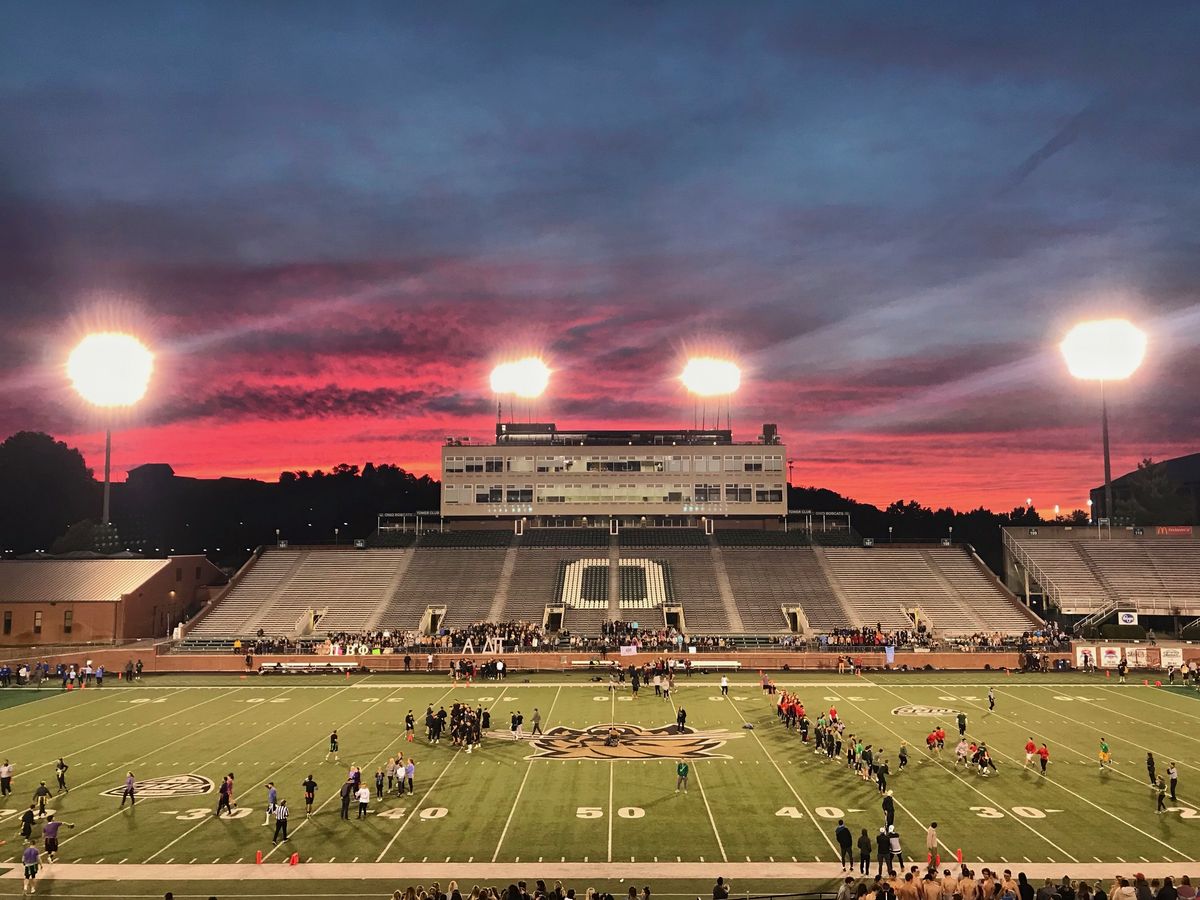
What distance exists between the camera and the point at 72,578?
60094mm

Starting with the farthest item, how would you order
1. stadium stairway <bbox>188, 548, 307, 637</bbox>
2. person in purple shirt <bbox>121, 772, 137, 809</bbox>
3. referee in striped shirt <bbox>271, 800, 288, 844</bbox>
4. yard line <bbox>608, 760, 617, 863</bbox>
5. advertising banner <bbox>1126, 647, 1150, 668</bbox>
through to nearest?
stadium stairway <bbox>188, 548, 307, 637</bbox> < advertising banner <bbox>1126, 647, 1150, 668</bbox> < person in purple shirt <bbox>121, 772, 137, 809</bbox> < referee in striped shirt <bbox>271, 800, 288, 844</bbox> < yard line <bbox>608, 760, 617, 863</bbox>

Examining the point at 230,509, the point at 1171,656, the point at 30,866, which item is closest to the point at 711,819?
the point at 30,866

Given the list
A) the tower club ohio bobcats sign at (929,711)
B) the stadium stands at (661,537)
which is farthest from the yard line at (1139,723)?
the stadium stands at (661,537)

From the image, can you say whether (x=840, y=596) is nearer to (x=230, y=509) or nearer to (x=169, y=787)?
(x=169, y=787)

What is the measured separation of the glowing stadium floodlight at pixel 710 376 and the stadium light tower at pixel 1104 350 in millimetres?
23752

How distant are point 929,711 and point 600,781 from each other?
16957mm

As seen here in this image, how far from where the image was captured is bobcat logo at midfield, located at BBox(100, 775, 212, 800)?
82.7 ft

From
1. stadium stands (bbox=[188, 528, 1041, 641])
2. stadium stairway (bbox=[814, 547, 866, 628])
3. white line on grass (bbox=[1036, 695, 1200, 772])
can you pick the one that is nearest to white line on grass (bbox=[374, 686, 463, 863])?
white line on grass (bbox=[1036, 695, 1200, 772])

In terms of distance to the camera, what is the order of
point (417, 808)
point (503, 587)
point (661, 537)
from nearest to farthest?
point (417, 808)
point (503, 587)
point (661, 537)

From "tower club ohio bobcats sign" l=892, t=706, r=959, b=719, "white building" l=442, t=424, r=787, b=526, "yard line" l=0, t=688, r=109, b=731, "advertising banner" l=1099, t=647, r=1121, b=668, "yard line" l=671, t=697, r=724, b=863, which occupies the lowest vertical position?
"yard line" l=0, t=688, r=109, b=731

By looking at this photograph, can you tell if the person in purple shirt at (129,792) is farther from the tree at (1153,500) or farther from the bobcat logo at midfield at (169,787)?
the tree at (1153,500)

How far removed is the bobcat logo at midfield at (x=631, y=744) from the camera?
1153 inches

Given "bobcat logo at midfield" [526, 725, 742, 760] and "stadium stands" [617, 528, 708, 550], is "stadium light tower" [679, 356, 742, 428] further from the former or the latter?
"bobcat logo at midfield" [526, 725, 742, 760]

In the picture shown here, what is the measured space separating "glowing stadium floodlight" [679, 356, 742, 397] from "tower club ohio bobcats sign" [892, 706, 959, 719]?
39296 mm
